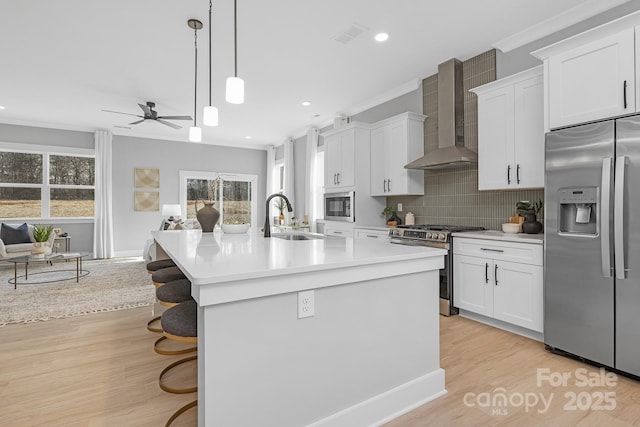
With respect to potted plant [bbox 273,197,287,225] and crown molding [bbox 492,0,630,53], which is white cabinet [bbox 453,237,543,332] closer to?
crown molding [bbox 492,0,630,53]

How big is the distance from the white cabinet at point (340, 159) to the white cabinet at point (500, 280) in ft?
6.56

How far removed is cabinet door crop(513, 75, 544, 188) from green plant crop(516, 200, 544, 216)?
0.64 ft

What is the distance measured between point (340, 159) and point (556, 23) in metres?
2.90

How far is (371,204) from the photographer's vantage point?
491cm

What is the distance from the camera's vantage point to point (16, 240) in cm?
572

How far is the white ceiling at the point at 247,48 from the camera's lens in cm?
285

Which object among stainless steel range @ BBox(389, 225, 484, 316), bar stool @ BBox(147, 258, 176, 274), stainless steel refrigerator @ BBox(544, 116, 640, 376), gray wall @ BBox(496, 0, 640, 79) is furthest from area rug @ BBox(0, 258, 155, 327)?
gray wall @ BBox(496, 0, 640, 79)

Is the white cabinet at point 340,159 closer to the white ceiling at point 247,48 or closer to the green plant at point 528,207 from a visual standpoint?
the white ceiling at point 247,48

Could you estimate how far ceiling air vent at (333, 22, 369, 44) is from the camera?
3145 mm

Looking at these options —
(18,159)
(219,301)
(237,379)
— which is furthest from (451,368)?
(18,159)

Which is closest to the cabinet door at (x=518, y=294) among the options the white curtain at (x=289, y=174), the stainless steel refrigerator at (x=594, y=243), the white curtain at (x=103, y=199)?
the stainless steel refrigerator at (x=594, y=243)

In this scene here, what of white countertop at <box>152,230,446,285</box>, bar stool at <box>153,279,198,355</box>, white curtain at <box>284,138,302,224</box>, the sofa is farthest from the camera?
white curtain at <box>284,138,302,224</box>

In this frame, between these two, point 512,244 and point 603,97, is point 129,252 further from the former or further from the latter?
point 603,97

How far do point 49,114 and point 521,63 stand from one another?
7567 mm
